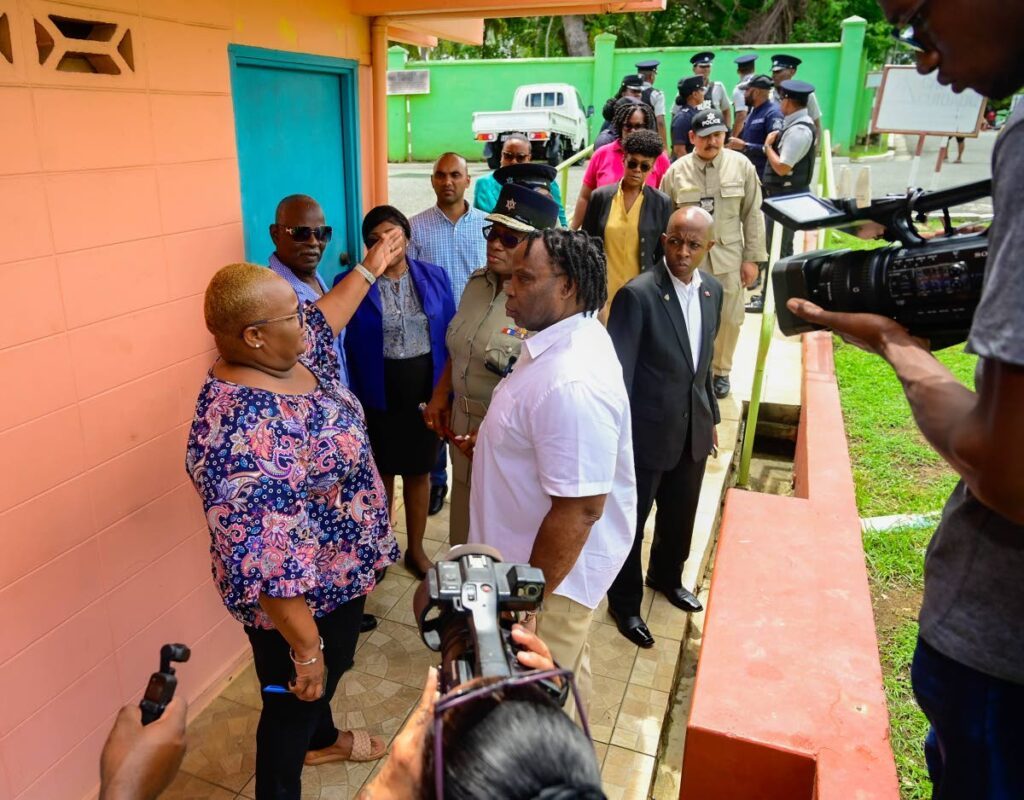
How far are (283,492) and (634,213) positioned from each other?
3.47m

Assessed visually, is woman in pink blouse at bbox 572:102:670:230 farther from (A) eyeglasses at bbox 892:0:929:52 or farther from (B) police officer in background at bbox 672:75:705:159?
(A) eyeglasses at bbox 892:0:929:52

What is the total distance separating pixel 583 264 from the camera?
7.46ft

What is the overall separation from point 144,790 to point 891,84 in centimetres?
661

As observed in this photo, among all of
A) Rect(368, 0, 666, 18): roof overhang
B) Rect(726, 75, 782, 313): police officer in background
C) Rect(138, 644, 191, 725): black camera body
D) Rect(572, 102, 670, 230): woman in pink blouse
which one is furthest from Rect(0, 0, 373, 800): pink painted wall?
Rect(726, 75, 782, 313): police officer in background

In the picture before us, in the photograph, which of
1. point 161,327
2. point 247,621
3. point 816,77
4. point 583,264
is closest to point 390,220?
point 161,327

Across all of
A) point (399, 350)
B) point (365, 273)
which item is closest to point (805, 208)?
point (365, 273)

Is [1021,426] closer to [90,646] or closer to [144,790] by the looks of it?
[144,790]

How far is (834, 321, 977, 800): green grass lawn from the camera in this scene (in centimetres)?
272

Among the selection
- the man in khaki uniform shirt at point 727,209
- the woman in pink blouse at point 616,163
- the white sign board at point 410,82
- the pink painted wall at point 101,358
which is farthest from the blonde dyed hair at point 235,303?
the white sign board at point 410,82

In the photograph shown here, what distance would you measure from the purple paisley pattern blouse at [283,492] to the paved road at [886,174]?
979 cm

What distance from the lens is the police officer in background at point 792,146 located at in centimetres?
670

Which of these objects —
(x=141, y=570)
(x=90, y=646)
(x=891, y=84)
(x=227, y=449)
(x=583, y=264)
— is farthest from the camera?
(x=891, y=84)

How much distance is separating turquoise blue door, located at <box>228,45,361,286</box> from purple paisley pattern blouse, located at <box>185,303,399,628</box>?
4.65 ft

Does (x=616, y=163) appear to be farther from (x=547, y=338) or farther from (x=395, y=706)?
(x=395, y=706)
